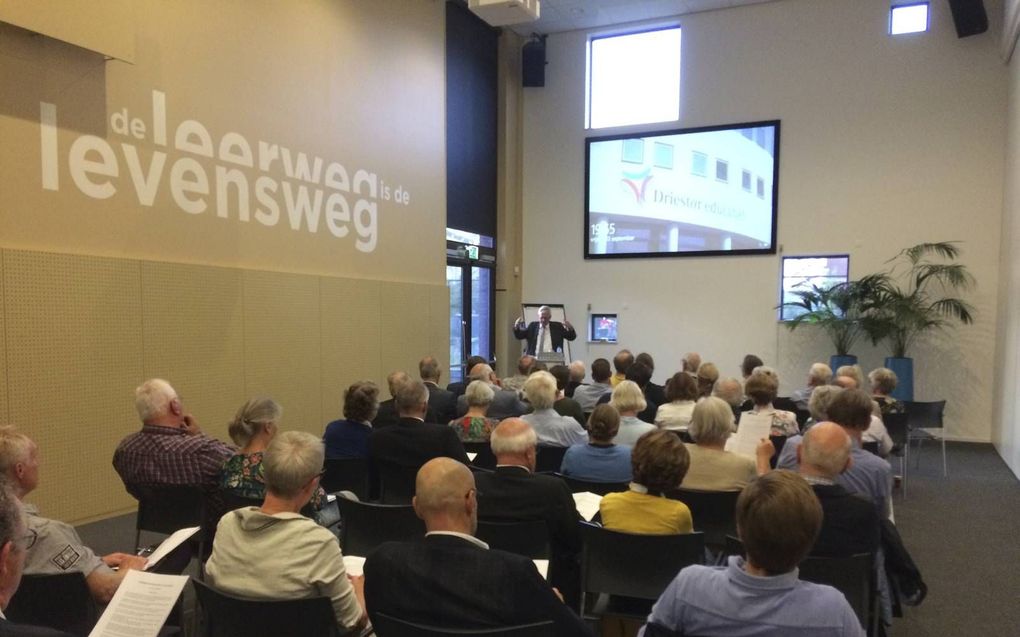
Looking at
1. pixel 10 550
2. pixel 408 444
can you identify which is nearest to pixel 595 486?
pixel 408 444

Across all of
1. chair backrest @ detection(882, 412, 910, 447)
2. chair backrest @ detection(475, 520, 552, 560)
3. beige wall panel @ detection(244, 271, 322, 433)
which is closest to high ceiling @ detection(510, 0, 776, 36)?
beige wall panel @ detection(244, 271, 322, 433)

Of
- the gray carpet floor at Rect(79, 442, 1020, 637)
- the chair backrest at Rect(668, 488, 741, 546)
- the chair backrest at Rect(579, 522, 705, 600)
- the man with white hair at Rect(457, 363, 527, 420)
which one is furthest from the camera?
the man with white hair at Rect(457, 363, 527, 420)

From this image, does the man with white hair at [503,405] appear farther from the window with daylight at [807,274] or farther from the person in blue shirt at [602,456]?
the window with daylight at [807,274]

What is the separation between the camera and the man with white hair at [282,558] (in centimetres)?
187

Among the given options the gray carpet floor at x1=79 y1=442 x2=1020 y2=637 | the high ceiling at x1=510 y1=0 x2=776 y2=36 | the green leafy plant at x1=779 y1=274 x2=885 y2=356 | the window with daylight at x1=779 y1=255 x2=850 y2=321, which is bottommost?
the gray carpet floor at x1=79 y1=442 x2=1020 y2=637

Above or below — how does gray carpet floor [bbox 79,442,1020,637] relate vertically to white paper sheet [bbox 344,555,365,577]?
below

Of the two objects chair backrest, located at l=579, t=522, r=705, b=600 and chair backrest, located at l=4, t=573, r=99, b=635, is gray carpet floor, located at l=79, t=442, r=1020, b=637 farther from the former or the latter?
chair backrest, located at l=579, t=522, r=705, b=600

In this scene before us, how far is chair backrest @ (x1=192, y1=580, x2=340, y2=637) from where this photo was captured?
1.79 meters

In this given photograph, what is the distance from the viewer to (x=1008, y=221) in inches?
311

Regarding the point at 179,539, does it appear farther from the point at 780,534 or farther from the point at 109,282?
the point at 109,282

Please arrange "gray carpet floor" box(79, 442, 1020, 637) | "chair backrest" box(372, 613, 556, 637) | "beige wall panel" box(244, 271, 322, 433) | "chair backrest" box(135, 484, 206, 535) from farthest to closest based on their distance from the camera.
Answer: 1. "beige wall panel" box(244, 271, 322, 433)
2. "gray carpet floor" box(79, 442, 1020, 637)
3. "chair backrest" box(135, 484, 206, 535)
4. "chair backrest" box(372, 613, 556, 637)

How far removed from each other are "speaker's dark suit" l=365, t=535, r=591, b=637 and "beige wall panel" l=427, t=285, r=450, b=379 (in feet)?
23.0

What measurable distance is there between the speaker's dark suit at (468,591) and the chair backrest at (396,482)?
2011mm

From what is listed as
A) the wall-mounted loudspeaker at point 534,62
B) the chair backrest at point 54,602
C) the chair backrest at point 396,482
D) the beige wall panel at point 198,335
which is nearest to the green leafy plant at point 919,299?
the wall-mounted loudspeaker at point 534,62
